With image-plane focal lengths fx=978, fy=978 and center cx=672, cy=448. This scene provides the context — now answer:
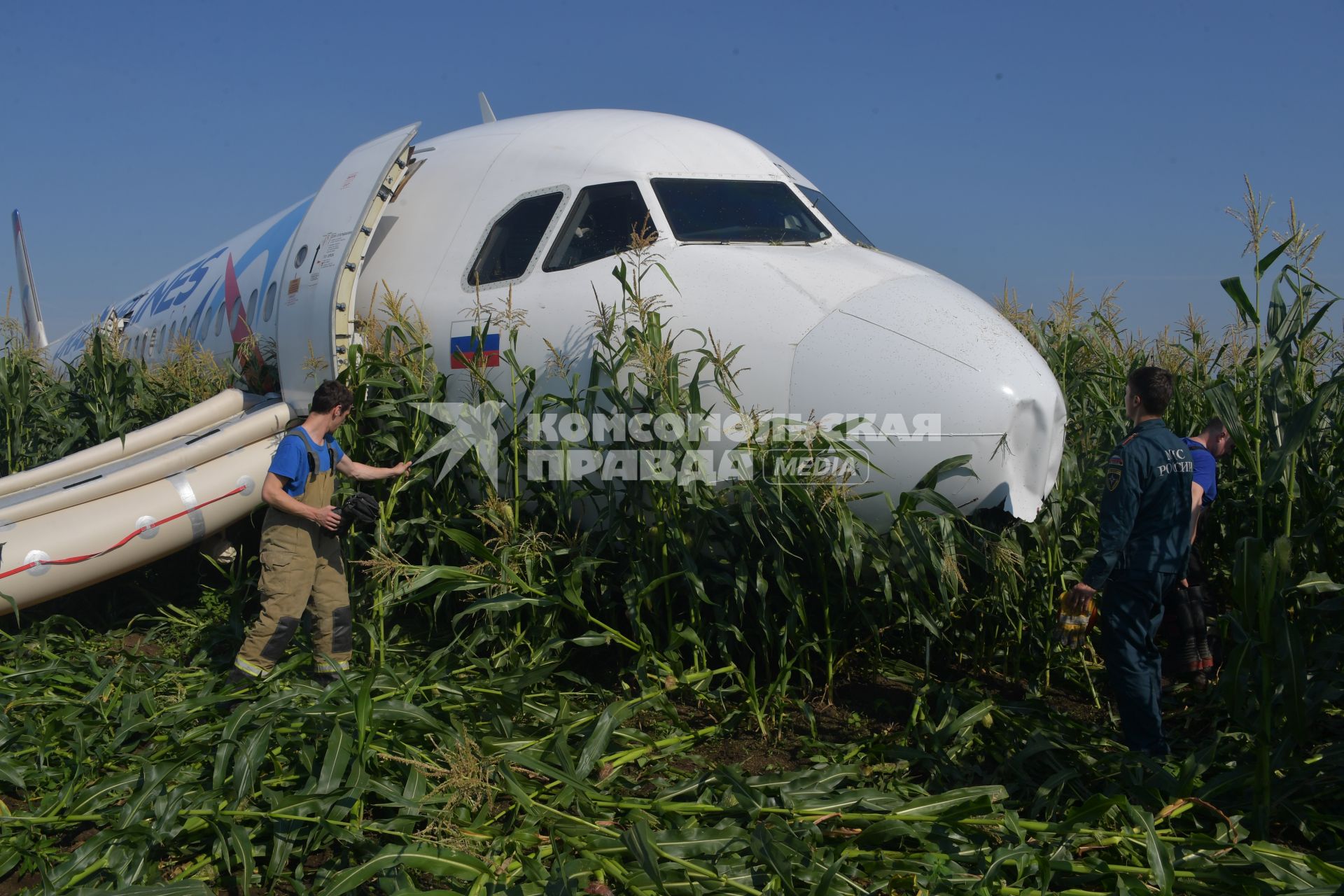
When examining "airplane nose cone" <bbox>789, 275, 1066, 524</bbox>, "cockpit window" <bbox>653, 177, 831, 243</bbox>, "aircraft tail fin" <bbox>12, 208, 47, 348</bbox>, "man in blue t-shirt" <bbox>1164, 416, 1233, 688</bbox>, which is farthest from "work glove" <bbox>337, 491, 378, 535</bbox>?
"aircraft tail fin" <bbox>12, 208, 47, 348</bbox>

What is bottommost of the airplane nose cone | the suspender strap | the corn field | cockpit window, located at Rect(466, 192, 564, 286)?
the corn field

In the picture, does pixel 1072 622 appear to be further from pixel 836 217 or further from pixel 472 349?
pixel 472 349

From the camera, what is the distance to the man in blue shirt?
5.47 meters

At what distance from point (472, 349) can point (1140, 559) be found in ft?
12.8

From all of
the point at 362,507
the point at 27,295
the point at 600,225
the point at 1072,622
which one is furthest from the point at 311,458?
the point at 27,295

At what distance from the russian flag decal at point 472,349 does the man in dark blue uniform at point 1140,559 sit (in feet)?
11.5

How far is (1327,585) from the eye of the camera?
4082mm

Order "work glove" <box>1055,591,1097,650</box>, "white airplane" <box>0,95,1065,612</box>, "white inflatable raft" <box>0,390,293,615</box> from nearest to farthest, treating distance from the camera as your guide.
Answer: "work glove" <box>1055,591,1097,650</box>
"white airplane" <box>0,95,1065,612</box>
"white inflatable raft" <box>0,390,293,615</box>

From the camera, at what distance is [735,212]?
6203 millimetres

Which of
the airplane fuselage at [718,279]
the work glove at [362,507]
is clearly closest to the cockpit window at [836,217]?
the airplane fuselage at [718,279]

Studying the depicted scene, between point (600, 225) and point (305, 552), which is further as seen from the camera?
point (600, 225)

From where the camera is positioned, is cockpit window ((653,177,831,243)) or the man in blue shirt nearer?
the man in blue shirt

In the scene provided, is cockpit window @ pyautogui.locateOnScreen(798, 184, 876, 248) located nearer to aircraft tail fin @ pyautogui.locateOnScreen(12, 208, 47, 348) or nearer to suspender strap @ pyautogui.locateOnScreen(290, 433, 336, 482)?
suspender strap @ pyautogui.locateOnScreen(290, 433, 336, 482)

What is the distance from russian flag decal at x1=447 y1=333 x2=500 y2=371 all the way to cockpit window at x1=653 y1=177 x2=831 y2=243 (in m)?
1.31
